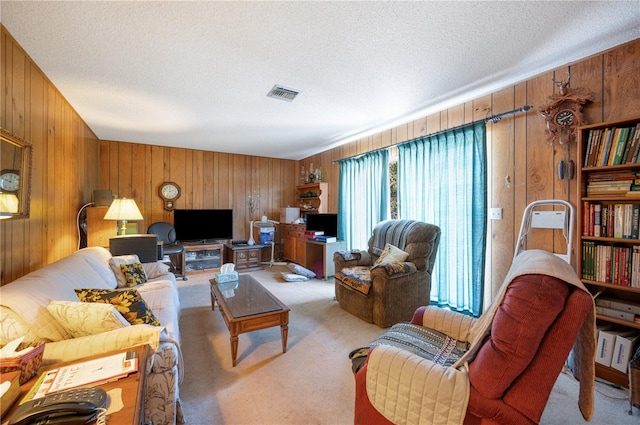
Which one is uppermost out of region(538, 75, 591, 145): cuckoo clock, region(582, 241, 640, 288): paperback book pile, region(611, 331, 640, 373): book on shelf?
region(538, 75, 591, 145): cuckoo clock

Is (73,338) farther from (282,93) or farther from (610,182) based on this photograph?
(610,182)

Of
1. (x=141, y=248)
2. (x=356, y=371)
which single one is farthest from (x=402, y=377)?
(x=141, y=248)

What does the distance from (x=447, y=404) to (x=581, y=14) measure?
7.78 ft

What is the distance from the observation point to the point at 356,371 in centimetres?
143

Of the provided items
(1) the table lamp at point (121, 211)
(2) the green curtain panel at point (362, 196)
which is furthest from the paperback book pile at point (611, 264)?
(1) the table lamp at point (121, 211)

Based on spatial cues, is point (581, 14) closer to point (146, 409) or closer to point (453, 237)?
point (453, 237)

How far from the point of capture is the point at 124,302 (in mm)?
1652

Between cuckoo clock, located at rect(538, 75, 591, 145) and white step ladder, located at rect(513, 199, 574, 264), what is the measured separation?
54 centimetres

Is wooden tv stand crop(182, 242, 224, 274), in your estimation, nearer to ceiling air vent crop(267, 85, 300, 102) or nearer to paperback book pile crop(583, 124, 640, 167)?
ceiling air vent crop(267, 85, 300, 102)

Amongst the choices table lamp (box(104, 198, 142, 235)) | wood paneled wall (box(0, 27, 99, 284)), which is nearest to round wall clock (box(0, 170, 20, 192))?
wood paneled wall (box(0, 27, 99, 284))

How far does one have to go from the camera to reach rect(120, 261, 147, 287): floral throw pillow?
2801mm

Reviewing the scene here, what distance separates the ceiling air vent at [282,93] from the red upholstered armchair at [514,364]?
247cm

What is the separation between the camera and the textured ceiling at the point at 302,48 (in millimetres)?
1637

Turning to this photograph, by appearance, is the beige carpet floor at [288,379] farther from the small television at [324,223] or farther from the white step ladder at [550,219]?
the small television at [324,223]
